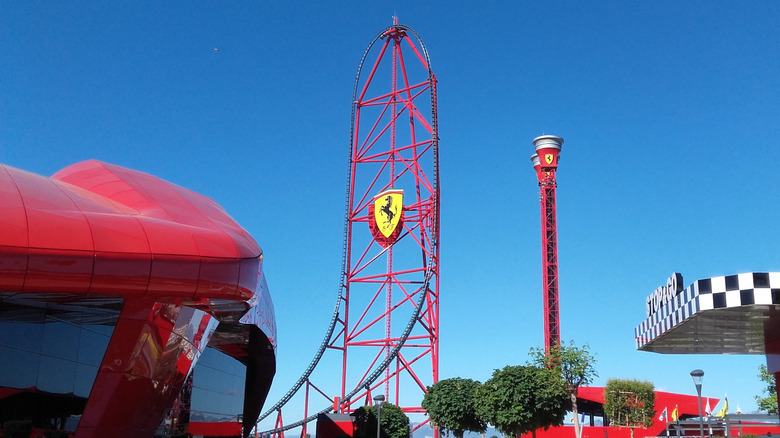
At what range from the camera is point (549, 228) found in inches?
3009

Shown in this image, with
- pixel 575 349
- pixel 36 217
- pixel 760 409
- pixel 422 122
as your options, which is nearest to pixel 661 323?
pixel 575 349

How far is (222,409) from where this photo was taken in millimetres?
28516

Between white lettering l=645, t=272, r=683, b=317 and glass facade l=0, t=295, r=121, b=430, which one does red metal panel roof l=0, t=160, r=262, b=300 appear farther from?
white lettering l=645, t=272, r=683, b=317

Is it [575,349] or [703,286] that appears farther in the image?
[575,349]

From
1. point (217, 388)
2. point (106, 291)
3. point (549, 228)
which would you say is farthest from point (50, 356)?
point (549, 228)

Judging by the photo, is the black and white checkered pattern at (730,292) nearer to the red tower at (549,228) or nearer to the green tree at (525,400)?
the green tree at (525,400)

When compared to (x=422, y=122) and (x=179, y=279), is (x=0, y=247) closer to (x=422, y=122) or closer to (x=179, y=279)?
(x=179, y=279)

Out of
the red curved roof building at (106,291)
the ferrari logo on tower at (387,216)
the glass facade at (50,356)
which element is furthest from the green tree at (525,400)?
the glass facade at (50,356)

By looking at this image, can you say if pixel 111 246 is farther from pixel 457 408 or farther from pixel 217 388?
pixel 457 408

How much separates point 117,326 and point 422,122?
111ft

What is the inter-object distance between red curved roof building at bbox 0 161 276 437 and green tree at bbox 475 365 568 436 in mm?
16882

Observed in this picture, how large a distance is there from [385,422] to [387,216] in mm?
12356

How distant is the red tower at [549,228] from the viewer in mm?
74125

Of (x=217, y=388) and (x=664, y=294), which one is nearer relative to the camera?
(x=664, y=294)
